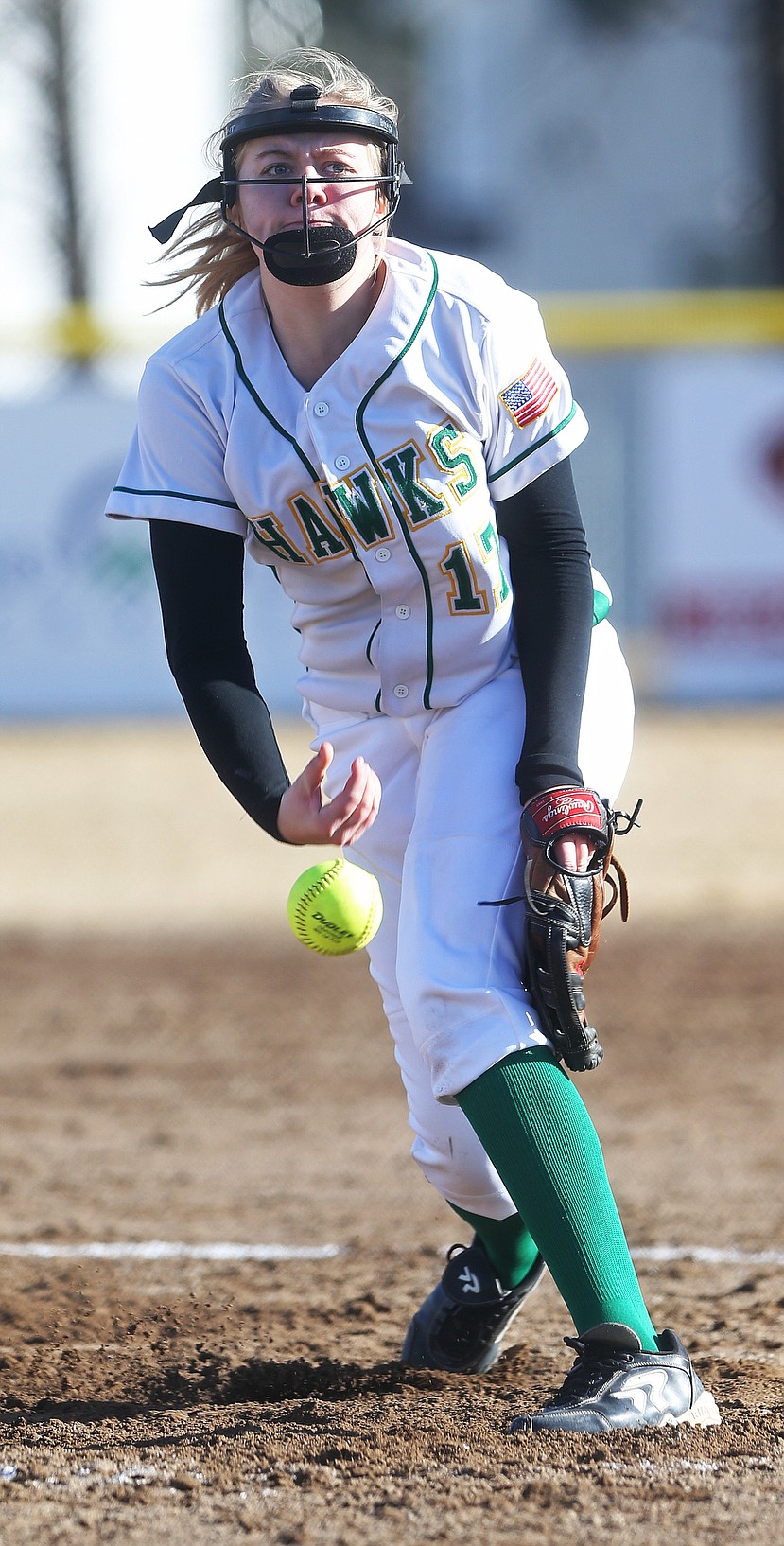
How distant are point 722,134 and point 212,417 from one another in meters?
22.1

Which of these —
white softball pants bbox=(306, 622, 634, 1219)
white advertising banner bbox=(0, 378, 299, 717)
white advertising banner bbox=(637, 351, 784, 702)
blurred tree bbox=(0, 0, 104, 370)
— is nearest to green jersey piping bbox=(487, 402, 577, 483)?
white softball pants bbox=(306, 622, 634, 1219)

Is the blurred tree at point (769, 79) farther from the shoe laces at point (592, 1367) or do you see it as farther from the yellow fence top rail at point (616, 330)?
the shoe laces at point (592, 1367)

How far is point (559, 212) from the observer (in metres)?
23.1

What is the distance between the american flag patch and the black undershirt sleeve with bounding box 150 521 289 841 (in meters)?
0.43

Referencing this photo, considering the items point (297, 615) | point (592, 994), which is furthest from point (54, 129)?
point (297, 615)

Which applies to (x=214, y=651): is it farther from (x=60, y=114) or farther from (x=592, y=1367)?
(x=60, y=114)

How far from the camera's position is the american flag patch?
2424mm

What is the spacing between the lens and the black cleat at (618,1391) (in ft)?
7.43

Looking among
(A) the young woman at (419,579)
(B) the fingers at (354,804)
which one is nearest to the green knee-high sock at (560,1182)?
(A) the young woman at (419,579)

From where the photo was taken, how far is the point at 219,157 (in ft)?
8.46

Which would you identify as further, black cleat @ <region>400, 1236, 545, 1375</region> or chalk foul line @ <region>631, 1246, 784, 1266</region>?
chalk foul line @ <region>631, 1246, 784, 1266</region>

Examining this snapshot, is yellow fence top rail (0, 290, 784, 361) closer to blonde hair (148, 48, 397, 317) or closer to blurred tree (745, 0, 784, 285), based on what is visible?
blonde hair (148, 48, 397, 317)

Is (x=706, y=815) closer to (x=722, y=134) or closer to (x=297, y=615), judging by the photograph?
(x=297, y=615)

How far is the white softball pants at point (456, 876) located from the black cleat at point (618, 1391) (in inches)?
13.6
